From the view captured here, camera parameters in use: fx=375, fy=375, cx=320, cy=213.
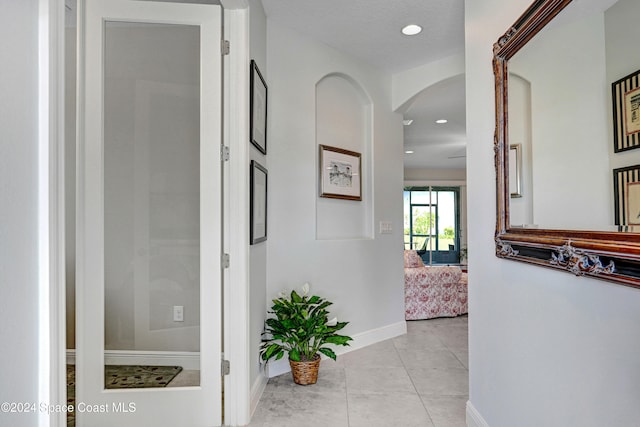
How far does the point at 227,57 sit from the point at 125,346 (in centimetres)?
168

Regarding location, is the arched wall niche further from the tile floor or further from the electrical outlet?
the electrical outlet

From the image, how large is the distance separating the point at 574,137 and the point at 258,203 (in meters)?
1.80

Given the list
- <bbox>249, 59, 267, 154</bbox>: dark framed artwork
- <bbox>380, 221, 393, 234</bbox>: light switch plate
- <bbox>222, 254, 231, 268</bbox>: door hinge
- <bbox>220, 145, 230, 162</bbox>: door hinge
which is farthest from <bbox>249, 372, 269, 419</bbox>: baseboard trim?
<bbox>380, 221, 393, 234</bbox>: light switch plate

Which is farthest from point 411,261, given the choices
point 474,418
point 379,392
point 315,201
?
point 474,418

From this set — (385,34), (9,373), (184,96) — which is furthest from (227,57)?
(9,373)

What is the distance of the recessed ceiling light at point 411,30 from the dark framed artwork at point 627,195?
2452 millimetres

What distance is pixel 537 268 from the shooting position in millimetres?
1340

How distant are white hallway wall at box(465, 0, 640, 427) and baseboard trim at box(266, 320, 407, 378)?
4.52ft

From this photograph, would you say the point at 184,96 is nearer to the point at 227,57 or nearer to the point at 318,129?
the point at 227,57

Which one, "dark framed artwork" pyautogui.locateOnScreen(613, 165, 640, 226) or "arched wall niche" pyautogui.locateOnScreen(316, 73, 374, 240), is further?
"arched wall niche" pyautogui.locateOnScreen(316, 73, 374, 240)

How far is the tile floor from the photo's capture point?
2.15m

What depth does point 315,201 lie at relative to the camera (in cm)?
318

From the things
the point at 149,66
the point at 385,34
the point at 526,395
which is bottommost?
the point at 526,395

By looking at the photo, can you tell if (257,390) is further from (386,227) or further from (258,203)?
(386,227)
